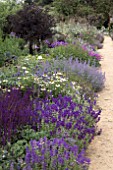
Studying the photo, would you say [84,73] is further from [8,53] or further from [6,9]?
[6,9]

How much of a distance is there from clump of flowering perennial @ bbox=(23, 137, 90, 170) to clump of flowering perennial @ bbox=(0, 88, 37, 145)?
30cm

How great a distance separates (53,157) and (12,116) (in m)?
0.65

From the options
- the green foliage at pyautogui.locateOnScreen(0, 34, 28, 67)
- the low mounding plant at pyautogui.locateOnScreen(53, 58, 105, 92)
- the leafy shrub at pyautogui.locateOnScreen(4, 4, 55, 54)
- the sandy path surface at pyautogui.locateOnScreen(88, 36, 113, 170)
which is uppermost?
the leafy shrub at pyautogui.locateOnScreen(4, 4, 55, 54)

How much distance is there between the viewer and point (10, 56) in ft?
26.8

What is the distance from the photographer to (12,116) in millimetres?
3580

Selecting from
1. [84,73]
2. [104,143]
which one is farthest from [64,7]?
[104,143]

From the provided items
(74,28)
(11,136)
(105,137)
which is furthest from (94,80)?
(74,28)

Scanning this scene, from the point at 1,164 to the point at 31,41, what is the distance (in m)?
8.33

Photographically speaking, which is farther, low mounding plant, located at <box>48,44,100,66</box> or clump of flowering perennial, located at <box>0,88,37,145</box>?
low mounding plant, located at <box>48,44,100,66</box>

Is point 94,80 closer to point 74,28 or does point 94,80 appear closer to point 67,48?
point 67,48

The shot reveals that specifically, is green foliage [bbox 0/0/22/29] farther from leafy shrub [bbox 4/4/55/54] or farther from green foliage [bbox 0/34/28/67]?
green foliage [bbox 0/34/28/67]

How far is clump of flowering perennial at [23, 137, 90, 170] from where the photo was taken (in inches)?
124

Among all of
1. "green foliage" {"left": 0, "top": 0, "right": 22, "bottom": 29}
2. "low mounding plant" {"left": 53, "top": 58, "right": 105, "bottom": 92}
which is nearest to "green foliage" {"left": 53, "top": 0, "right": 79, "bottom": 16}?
"green foliage" {"left": 0, "top": 0, "right": 22, "bottom": 29}

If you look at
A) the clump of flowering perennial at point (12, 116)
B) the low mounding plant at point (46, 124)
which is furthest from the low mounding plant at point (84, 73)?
the clump of flowering perennial at point (12, 116)
